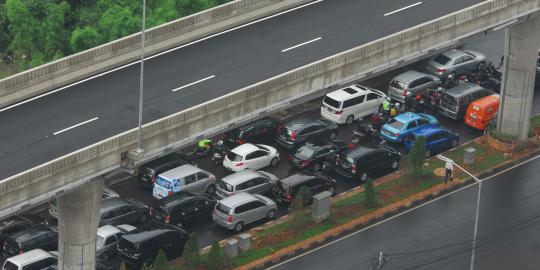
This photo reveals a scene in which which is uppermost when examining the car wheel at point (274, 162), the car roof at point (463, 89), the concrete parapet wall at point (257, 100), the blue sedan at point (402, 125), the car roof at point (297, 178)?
the concrete parapet wall at point (257, 100)

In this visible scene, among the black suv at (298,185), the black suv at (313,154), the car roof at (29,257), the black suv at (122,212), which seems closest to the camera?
the car roof at (29,257)

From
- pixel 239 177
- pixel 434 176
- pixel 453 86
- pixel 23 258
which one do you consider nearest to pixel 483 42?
pixel 453 86

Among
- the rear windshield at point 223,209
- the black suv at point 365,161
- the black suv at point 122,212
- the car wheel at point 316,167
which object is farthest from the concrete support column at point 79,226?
the black suv at point 365,161

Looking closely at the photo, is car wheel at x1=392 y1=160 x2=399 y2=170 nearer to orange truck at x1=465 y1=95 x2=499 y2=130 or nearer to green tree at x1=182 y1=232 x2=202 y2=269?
orange truck at x1=465 y1=95 x2=499 y2=130

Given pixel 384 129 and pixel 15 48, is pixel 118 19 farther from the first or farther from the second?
pixel 384 129

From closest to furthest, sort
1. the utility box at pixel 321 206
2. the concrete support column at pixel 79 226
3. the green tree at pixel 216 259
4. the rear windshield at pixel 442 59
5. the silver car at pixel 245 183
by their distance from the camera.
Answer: the concrete support column at pixel 79 226 → the green tree at pixel 216 259 → the utility box at pixel 321 206 → the silver car at pixel 245 183 → the rear windshield at pixel 442 59

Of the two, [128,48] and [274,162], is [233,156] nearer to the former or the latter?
[274,162]

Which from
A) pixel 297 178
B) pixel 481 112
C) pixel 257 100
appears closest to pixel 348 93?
pixel 481 112

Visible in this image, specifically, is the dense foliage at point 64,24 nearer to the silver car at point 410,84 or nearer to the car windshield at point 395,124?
the silver car at point 410,84
